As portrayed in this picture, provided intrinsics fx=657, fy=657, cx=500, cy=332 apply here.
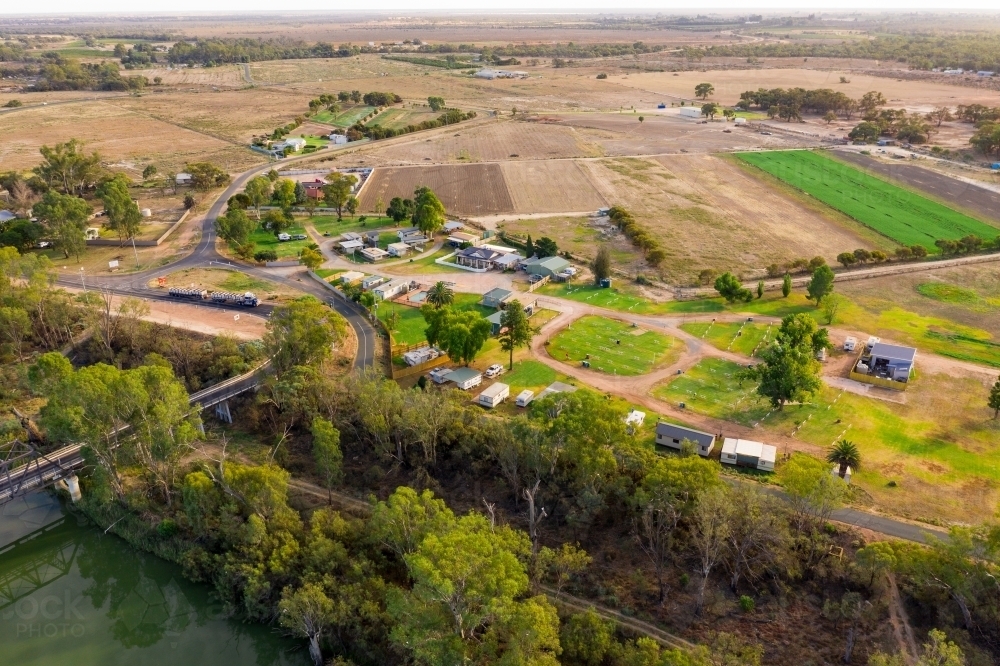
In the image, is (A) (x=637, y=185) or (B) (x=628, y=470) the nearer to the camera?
(B) (x=628, y=470)

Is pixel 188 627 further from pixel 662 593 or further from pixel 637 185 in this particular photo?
pixel 637 185

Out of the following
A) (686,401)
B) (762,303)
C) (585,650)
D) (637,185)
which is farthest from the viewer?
(637,185)

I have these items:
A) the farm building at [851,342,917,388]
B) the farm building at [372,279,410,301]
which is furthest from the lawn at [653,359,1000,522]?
the farm building at [372,279,410,301]

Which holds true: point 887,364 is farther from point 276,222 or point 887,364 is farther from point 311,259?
point 276,222

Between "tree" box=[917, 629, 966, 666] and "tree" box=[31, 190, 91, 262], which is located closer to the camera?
"tree" box=[917, 629, 966, 666]

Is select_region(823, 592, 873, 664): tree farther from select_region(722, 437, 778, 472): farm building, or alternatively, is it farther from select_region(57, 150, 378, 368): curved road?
select_region(57, 150, 378, 368): curved road

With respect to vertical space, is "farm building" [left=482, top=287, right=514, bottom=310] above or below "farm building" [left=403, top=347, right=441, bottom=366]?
above

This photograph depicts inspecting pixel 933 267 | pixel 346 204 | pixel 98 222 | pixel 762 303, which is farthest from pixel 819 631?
pixel 98 222
